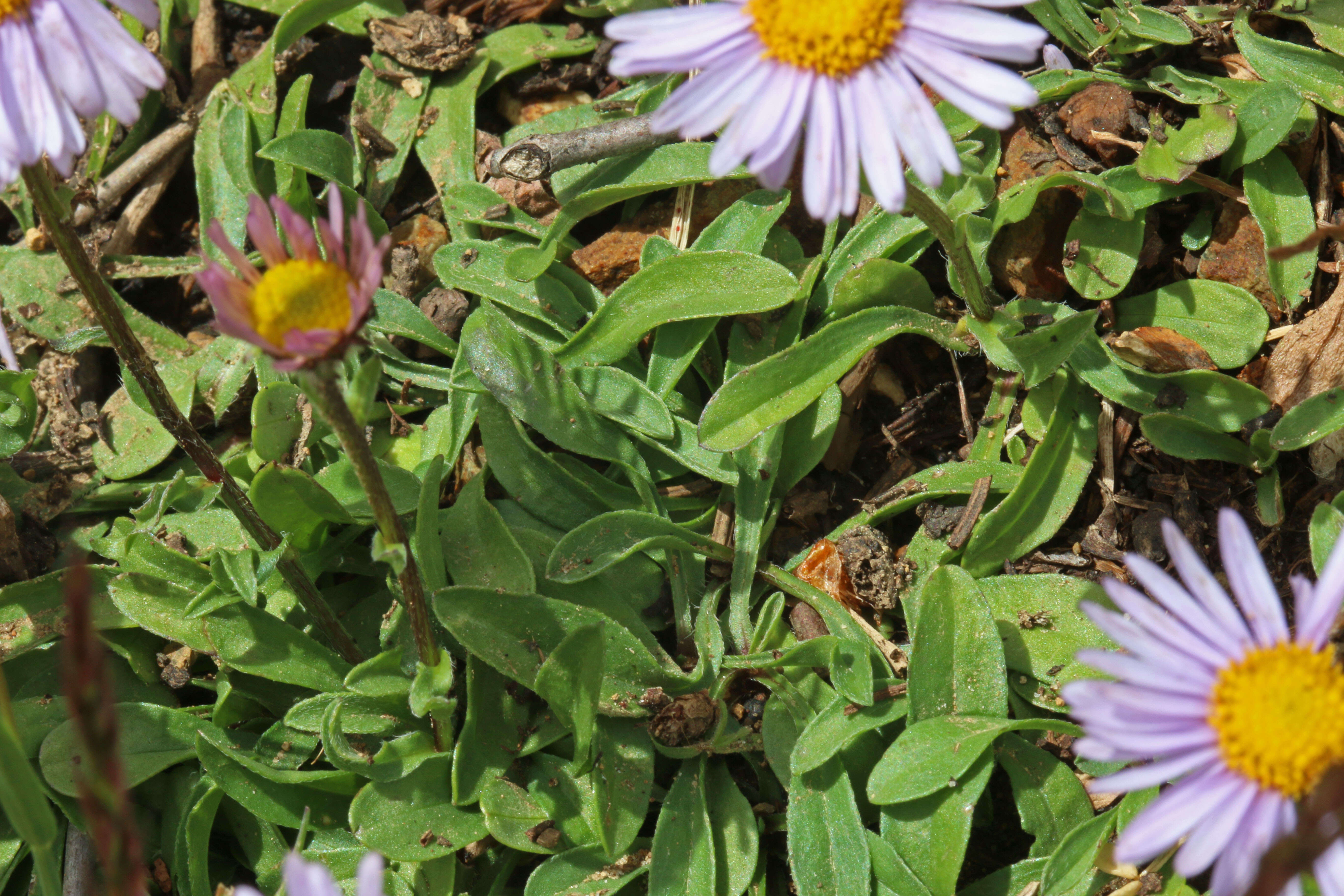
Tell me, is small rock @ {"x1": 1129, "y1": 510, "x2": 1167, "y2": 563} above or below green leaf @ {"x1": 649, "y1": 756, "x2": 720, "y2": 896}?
above

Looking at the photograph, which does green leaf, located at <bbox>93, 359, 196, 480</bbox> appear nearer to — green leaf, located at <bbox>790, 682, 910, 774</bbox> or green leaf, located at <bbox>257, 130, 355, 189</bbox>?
green leaf, located at <bbox>257, 130, 355, 189</bbox>

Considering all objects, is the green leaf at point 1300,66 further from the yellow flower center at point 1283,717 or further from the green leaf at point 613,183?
the yellow flower center at point 1283,717

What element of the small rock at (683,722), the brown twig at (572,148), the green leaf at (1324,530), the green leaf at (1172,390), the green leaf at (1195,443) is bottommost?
the small rock at (683,722)

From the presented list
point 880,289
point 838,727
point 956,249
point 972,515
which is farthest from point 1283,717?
point 880,289

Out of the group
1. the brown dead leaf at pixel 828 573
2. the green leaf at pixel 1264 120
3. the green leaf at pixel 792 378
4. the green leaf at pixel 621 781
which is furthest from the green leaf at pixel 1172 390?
the green leaf at pixel 621 781

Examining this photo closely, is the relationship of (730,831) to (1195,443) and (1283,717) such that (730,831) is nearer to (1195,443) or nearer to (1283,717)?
(1283,717)

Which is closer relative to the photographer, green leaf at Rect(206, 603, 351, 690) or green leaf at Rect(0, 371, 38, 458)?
green leaf at Rect(206, 603, 351, 690)

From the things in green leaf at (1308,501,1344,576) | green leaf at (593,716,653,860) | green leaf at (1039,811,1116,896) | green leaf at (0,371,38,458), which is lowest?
green leaf at (1039,811,1116,896)

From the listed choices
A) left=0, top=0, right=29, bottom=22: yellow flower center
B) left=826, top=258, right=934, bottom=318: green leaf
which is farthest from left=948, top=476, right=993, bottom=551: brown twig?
left=0, top=0, right=29, bottom=22: yellow flower center
